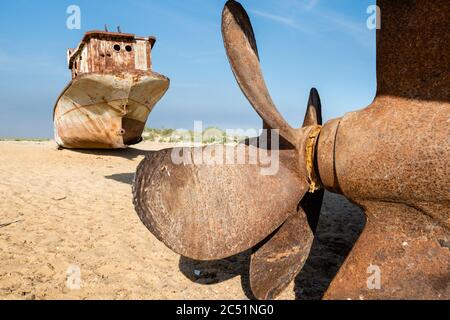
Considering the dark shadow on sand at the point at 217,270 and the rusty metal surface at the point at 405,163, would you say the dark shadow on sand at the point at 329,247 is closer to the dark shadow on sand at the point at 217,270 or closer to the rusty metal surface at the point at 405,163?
the dark shadow on sand at the point at 217,270

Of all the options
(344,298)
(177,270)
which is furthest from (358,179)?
(177,270)

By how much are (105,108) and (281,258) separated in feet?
21.3

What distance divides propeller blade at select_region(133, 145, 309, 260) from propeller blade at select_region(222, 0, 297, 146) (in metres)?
0.26

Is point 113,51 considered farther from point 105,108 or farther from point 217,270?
point 217,270

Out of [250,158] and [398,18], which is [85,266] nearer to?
[250,158]

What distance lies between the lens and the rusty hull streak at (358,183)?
64.3 inches

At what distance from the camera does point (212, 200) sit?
2262 millimetres

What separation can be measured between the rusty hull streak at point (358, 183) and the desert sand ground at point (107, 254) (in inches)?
19.9

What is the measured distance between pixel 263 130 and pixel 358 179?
84cm

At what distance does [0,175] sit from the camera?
609 centimetres

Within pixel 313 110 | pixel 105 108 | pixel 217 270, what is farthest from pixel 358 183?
pixel 105 108

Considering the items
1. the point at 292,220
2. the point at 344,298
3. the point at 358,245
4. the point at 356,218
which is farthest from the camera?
the point at 356,218

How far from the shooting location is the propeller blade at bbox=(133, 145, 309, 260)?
218cm

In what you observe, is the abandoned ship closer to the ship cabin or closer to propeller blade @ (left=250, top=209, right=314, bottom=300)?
the ship cabin
